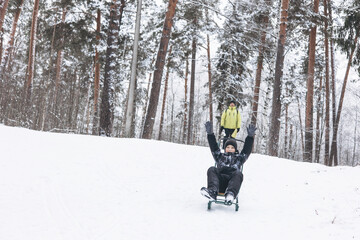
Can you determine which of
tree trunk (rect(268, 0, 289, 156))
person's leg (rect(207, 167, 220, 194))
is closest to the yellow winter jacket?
tree trunk (rect(268, 0, 289, 156))

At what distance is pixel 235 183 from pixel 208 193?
23.0 inches

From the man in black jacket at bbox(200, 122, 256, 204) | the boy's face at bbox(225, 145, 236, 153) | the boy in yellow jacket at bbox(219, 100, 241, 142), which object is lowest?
the man in black jacket at bbox(200, 122, 256, 204)

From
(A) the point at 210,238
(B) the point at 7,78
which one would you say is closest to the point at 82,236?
(A) the point at 210,238

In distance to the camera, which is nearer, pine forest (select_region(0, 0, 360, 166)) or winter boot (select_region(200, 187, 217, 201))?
winter boot (select_region(200, 187, 217, 201))

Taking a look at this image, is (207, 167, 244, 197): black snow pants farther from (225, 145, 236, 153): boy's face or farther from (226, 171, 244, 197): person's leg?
(225, 145, 236, 153): boy's face

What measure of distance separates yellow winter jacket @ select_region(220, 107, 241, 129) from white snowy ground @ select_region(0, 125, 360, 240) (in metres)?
1.52

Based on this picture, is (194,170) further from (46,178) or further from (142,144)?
(46,178)

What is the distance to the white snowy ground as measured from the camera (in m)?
3.76

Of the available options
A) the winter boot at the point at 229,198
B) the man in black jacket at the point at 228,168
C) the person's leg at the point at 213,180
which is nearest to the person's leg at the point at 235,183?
the man in black jacket at the point at 228,168

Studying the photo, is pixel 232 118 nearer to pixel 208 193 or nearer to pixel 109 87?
pixel 208 193

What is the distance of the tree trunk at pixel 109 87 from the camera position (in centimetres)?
1123

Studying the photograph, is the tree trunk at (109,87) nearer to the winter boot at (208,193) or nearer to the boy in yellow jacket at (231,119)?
the boy in yellow jacket at (231,119)

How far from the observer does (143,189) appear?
220 inches

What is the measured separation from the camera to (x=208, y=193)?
15.1ft
